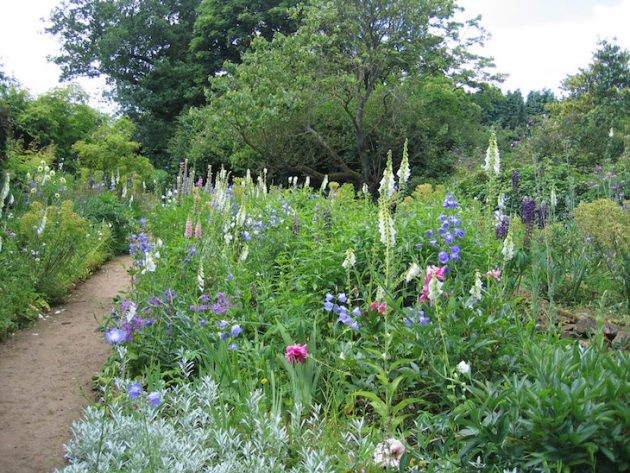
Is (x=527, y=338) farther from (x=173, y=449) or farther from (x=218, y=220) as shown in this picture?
(x=218, y=220)

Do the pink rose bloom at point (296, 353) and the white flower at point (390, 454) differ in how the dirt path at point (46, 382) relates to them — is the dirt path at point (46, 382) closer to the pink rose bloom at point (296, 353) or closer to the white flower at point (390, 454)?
the pink rose bloom at point (296, 353)

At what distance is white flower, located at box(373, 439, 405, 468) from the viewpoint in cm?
213

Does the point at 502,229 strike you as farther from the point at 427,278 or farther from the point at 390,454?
the point at 390,454

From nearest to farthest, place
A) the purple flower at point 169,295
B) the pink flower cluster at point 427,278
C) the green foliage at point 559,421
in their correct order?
the green foliage at point 559,421
the pink flower cluster at point 427,278
the purple flower at point 169,295

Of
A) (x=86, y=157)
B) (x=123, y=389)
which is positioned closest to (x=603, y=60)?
(x=86, y=157)

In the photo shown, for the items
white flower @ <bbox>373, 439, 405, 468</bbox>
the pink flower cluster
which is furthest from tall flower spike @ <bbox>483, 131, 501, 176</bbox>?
white flower @ <bbox>373, 439, 405, 468</bbox>

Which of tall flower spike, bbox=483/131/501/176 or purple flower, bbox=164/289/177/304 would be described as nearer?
tall flower spike, bbox=483/131/501/176

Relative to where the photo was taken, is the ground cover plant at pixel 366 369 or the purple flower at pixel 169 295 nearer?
the ground cover plant at pixel 366 369

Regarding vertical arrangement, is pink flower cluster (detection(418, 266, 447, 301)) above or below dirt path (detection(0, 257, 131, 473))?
above

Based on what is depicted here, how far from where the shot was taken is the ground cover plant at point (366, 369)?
2.06 metres

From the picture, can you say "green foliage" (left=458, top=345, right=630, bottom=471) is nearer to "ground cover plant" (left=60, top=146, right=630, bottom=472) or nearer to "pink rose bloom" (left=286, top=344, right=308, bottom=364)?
"ground cover plant" (left=60, top=146, right=630, bottom=472)

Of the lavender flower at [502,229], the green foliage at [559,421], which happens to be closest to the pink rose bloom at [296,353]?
the green foliage at [559,421]

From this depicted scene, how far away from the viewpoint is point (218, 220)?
5531 mm

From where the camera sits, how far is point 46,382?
11.9ft
